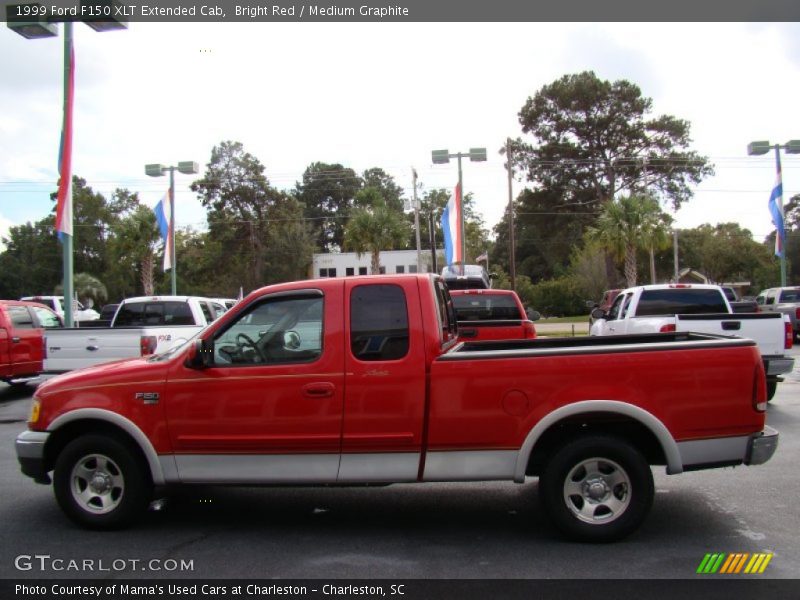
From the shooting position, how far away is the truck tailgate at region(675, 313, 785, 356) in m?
10.0

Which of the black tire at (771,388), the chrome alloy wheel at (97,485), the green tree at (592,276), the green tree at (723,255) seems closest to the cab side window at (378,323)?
the chrome alloy wheel at (97,485)

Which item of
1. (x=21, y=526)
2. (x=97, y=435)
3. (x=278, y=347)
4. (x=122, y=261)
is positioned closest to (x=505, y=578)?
(x=278, y=347)

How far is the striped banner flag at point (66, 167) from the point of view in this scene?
599 inches

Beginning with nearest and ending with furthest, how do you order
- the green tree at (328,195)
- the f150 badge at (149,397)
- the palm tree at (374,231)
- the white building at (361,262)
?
the f150 badge at (149,397) < the palm tree at (374,231) < the white building at (361,262) < the green tree at (328,195)

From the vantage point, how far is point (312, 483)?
5.14m

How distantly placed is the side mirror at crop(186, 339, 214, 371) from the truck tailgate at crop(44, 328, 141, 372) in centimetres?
684

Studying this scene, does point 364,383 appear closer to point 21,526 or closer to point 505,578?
point 505,578

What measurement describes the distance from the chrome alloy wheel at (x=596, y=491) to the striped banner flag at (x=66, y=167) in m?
13.6

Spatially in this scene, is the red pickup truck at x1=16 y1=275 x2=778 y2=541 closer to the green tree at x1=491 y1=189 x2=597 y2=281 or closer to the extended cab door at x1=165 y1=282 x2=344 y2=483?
the extended cab door at x1=165 y1=282 x2=344 y2=483

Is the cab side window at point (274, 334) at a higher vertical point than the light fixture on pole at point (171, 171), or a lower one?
lower

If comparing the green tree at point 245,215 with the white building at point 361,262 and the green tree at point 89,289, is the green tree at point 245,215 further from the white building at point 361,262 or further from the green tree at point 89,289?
the green tree at point 89,289

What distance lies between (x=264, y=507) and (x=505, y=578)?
2.49 m

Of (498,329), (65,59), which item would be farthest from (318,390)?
(65,59)

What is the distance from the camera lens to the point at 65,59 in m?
15.0
